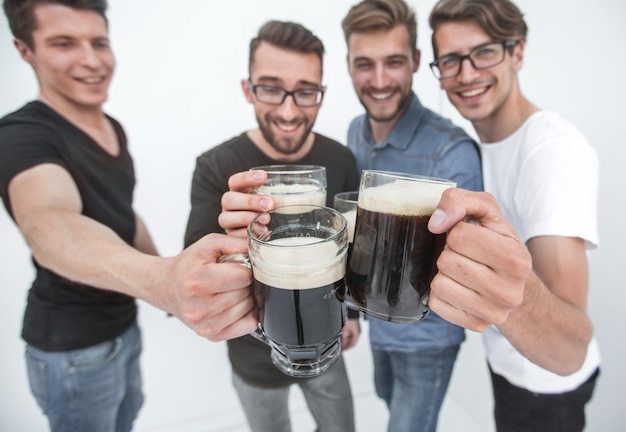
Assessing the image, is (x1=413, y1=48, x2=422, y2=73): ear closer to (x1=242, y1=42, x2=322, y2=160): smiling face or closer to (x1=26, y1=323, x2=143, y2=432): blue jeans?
(x1=242, y1=42, x2=322, y2=160): smiling face

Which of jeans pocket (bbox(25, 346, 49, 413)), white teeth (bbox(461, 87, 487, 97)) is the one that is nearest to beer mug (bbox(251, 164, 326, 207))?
white teeth (bbox(461, 87, 487, 97))

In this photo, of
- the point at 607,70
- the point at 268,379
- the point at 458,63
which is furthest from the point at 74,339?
the point at 607,70

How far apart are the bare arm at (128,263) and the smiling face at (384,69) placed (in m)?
0.72

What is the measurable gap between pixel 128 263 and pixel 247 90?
24.3 inches

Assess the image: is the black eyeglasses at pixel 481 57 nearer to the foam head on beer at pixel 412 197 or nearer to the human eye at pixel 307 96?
the human eye at pixel 307 96

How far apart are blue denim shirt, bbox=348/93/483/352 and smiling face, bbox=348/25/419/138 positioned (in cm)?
5

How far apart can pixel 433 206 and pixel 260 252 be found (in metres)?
0.26

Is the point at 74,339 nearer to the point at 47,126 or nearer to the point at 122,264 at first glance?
the point at 122,264

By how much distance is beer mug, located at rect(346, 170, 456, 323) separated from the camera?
473 millimetres

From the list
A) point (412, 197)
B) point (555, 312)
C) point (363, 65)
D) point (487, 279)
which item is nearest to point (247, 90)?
point (363, 65)

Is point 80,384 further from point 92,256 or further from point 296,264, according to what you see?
point 296,264

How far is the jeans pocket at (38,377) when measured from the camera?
0.91 m

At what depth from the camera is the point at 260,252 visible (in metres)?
0.46

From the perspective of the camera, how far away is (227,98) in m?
1.01
